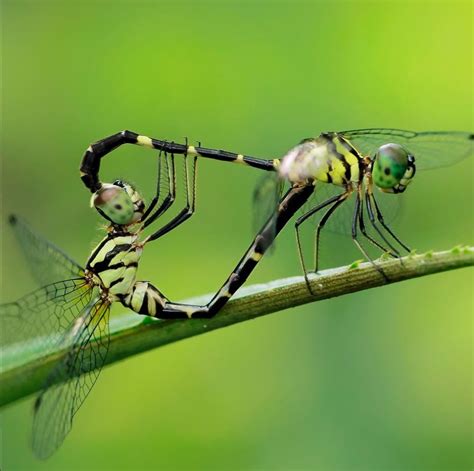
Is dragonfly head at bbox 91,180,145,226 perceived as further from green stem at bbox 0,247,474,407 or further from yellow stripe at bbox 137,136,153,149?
green stem at bbox 0,247,474,407

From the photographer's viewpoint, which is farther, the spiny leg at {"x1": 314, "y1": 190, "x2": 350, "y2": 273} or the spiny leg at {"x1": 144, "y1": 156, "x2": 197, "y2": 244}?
the spiny leg at {"x1": 314, "y1": 190, "x2": 350, "y2": 273}

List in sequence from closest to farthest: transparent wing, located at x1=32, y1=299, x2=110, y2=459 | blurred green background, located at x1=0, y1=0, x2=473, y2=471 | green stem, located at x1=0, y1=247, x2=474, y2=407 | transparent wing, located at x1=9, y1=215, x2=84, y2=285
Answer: green stem, located at x1=0, y1=247, x2=474, y2=407 → transparent wing, located at x1=32, y1=299, x2=110, y2=459 → transparent wing, located at x1=9, y1=215, x2=84, y2=285 → blurred green background, located at x1=0, y1=0, x2=473, y2=471

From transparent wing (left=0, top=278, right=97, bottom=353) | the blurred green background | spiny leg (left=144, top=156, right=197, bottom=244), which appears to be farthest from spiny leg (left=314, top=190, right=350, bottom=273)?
transparent wing (left=0, top=278, right=97, bottom=353)

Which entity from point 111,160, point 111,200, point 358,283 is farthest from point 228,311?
point 111,160

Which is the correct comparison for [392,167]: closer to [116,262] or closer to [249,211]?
[116,262]

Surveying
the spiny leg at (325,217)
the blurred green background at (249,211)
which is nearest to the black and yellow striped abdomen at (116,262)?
the spiny leg at (325,217)

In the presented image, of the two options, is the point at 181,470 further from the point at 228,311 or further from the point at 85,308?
the point at 228,311

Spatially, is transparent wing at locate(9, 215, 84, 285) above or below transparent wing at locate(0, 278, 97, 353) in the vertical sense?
above
